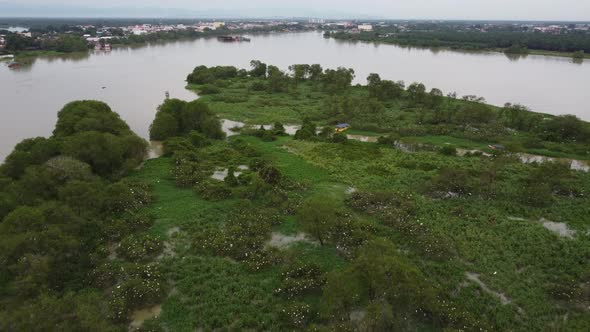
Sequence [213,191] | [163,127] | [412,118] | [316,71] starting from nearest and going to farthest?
[213,191]
[163,127]
[412,118]
[316,71]

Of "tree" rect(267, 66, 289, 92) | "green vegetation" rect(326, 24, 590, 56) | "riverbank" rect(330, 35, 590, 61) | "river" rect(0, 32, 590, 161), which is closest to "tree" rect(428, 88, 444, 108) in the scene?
"river" rect(0, 32, 590, 161)

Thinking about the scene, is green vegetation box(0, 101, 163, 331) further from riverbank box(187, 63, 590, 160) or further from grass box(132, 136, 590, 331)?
riverbank box(187, 63, 590, 160)

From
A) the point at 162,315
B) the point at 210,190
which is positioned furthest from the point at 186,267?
the point at 210,190

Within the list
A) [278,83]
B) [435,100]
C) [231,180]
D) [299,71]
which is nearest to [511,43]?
[299,71]

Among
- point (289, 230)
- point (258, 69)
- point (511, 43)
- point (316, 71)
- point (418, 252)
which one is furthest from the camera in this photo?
point (511, 43)

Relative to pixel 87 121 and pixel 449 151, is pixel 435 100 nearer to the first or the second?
pixel 449 151

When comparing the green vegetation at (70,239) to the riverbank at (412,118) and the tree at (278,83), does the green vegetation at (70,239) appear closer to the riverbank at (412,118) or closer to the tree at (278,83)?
the riverbank at (412,118)
